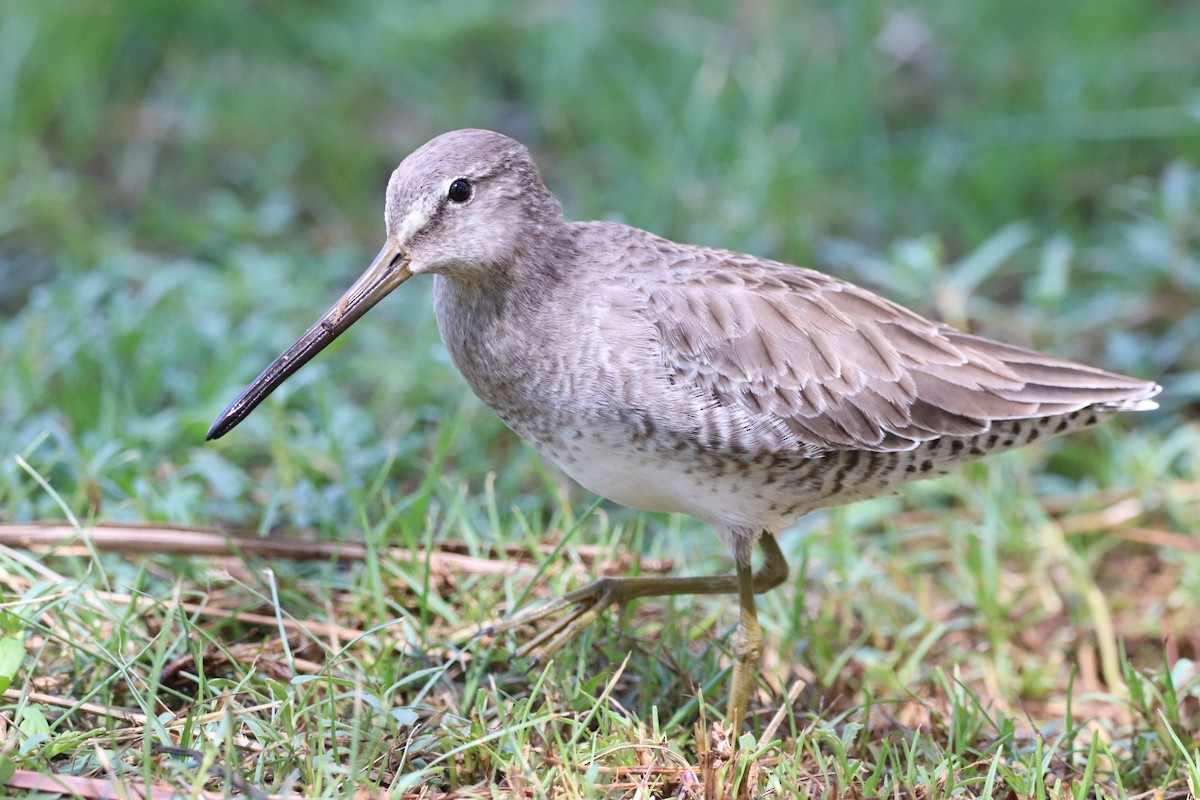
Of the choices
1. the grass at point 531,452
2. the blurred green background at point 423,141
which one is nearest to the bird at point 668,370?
the grass at point 531,452

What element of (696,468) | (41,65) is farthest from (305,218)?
(696,468)

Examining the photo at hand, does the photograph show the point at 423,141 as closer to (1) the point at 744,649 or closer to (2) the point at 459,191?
(2) the point at 459,191

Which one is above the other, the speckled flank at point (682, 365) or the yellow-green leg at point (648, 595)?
the speckled flank at point (682, 365)

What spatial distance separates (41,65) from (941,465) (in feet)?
16.0

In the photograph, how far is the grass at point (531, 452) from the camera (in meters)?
3.42

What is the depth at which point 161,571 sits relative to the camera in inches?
164

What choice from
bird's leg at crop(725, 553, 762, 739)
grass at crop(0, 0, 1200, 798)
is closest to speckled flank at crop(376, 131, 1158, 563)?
bird's leg at crop(725, 553, 762, 739)

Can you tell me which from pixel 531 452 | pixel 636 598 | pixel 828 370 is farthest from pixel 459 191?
pixel 531 452

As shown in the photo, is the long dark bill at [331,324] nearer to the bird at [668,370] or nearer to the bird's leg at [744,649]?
the bird at [668,370]

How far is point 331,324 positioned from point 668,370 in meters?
0.91

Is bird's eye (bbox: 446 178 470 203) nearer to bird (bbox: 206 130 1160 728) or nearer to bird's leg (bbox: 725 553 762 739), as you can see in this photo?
bird (bbox: 206 130 1160 728)

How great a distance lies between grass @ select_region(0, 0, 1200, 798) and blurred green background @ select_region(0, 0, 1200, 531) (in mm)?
23

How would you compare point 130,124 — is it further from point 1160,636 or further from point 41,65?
point 1160,636

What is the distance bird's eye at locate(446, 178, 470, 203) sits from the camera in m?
3.70
